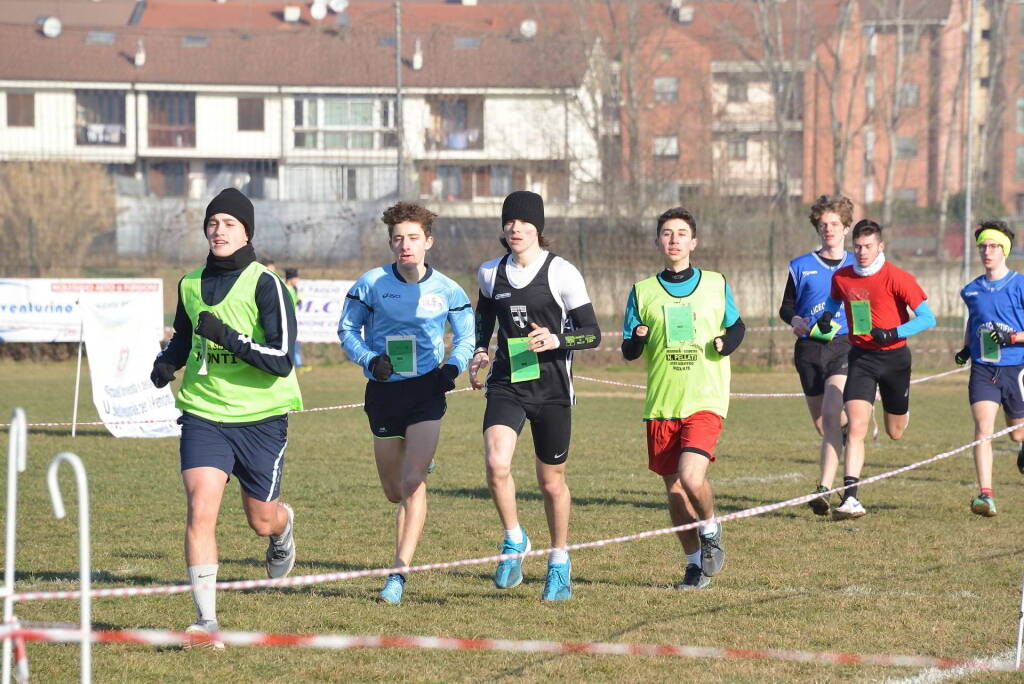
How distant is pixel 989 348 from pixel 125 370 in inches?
382

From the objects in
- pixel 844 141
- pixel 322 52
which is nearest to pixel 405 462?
pixel 844 141

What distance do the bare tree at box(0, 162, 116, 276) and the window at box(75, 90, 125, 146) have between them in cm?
1316

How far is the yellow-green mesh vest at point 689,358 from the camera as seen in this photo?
25.0ft

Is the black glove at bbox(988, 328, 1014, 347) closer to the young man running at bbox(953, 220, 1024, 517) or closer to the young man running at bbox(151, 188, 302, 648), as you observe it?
the young man running at bbox(953, 220, 1024, 517)

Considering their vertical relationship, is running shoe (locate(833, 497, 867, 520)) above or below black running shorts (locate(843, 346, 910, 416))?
below

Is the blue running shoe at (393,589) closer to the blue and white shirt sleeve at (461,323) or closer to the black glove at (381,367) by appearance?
the black glove at (381,367)

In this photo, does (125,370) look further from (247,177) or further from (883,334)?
(247,177)

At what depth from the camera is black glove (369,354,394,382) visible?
718 cm

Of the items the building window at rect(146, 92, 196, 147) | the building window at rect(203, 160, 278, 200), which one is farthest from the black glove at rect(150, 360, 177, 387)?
the building window at rect(146, 92, 196, 147)

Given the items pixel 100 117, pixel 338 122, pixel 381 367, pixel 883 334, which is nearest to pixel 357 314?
pixel 381 367

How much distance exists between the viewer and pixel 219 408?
6418mm

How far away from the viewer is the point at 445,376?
24.2ft

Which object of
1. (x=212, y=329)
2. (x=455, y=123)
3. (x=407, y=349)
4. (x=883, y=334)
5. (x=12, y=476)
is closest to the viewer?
(x=12, y=476)

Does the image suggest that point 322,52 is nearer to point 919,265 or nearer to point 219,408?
point 919,265
